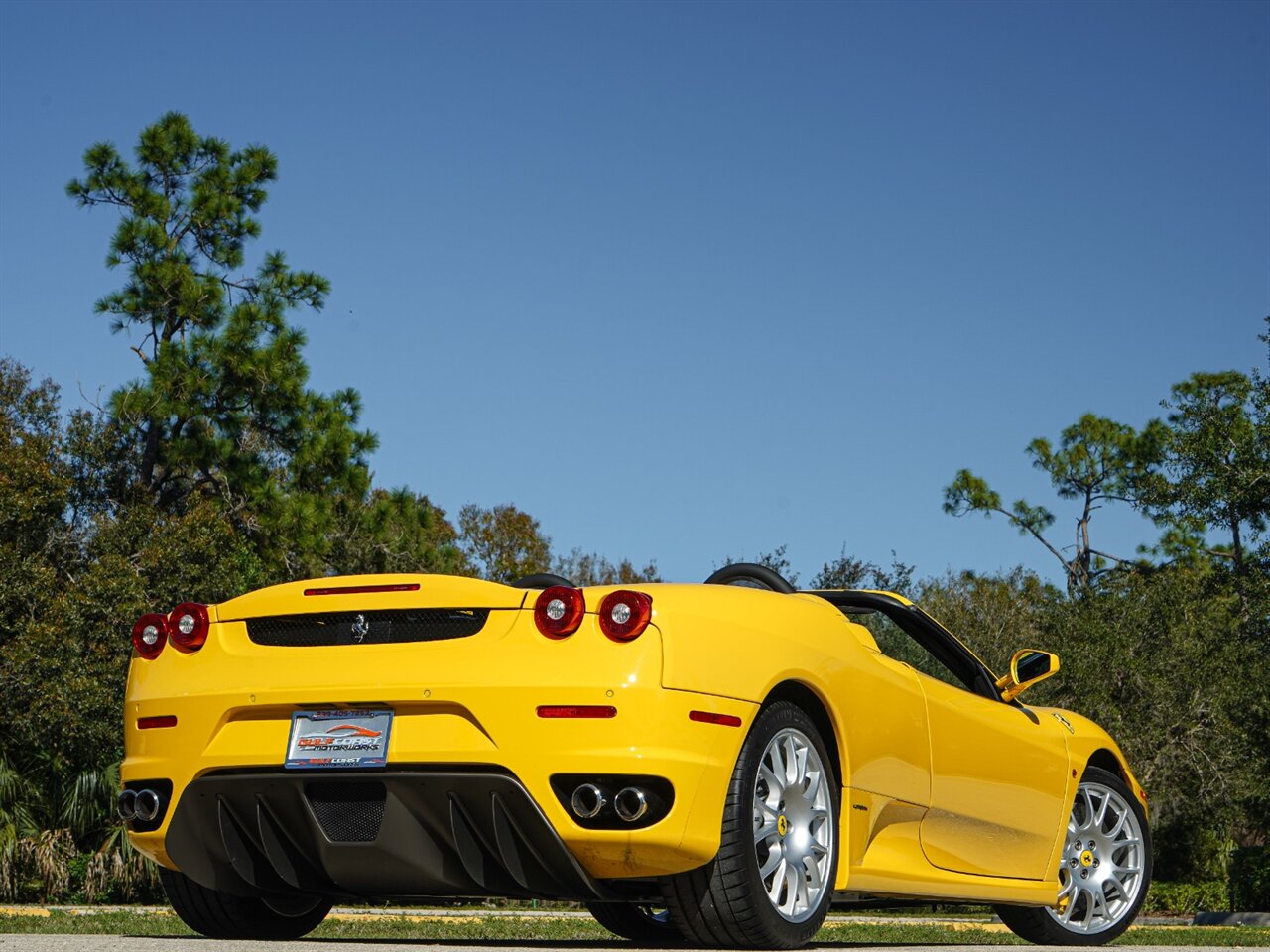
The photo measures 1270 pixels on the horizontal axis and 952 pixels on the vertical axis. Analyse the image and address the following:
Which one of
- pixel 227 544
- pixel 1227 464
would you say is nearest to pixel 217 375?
pixel 227 544

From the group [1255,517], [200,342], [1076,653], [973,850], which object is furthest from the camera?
[1076,653]

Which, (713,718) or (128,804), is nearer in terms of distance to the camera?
(713,718)

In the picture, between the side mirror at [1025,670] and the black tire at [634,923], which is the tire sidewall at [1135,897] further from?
the black tire at [634,923]

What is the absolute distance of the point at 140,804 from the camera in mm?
5480

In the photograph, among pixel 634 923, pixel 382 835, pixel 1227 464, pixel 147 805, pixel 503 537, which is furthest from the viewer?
pixel 503 537

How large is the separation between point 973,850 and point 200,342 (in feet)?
77.6

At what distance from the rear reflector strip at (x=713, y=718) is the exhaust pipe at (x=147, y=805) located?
6.41 feet

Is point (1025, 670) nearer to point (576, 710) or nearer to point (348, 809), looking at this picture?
point (576, 710)

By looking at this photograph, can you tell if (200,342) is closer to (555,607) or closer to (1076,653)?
(1076,653)

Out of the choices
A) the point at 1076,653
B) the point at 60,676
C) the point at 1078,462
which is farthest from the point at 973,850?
the point at 1078,462

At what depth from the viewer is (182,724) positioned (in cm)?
538

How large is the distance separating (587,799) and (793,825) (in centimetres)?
89

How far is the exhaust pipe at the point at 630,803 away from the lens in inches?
187

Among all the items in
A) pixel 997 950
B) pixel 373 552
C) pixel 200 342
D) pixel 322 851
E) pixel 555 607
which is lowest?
pixel 997 950
